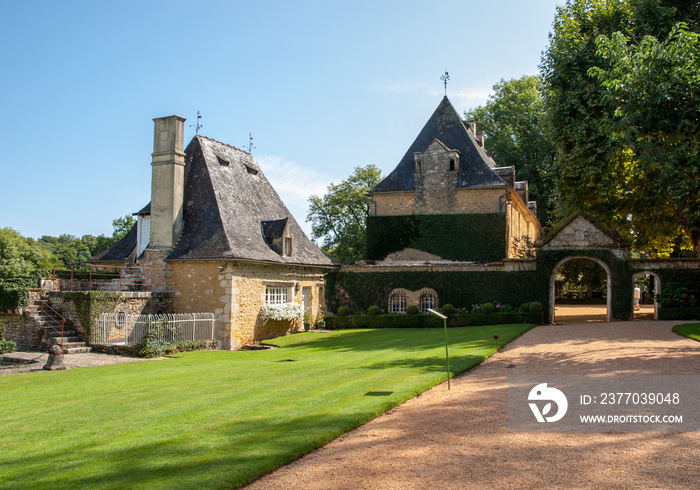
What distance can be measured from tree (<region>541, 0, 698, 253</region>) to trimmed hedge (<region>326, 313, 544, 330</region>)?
17.2 ft

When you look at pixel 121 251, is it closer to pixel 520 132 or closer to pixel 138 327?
pixel 138 327

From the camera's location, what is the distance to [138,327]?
17719mm

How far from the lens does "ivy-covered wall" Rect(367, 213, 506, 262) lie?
2759 centimetres

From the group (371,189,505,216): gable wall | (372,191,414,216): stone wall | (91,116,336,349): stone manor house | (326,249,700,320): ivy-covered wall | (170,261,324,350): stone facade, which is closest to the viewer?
(170,261,324,350): stone facade

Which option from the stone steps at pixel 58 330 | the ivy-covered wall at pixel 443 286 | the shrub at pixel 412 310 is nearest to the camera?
the stone steps at pixel 58 330

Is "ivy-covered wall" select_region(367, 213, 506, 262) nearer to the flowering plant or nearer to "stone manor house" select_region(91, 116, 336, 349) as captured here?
"stone manor house" select_region(91, 116, 336, 349)

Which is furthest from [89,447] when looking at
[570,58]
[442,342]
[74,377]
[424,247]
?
[424,247]

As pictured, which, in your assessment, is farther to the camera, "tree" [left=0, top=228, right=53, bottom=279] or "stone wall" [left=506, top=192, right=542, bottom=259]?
"tree" [left=0, top=228, right=53, bottom=279]

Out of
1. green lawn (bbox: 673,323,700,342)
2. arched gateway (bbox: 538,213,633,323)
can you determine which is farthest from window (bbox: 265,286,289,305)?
green lawn (bbox: 673,323,700,342)

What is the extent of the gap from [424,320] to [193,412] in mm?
16048

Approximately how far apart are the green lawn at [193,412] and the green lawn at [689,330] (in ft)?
18.9

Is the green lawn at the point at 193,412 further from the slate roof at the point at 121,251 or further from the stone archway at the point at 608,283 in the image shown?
the stone archway at the point at 608,283

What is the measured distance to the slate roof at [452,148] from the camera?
93.6 feet

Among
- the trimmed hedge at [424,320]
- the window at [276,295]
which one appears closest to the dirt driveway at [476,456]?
the window at [276,295]
